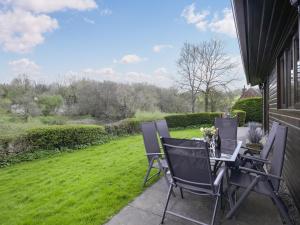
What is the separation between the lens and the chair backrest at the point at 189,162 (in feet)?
6.65

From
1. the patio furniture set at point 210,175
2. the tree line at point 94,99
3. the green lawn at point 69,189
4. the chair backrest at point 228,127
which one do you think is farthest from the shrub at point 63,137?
the tree line at point 94,99

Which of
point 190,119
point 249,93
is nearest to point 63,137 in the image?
point 190,119

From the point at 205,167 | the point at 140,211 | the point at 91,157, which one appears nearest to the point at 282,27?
the point at 205,167

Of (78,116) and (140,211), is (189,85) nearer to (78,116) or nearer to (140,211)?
(78,116)

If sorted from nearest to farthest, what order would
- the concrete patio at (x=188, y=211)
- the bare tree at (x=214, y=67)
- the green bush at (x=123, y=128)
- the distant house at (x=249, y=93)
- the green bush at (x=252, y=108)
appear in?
the concrete patio at (x=188, y=211)
the green bush at (x=123, y=128)
the green bush at (x=252, y=108)
the bare tree at (x=214, y=67)
the distant house at (x=249, y=93)

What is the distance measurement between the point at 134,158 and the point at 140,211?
9.29ft

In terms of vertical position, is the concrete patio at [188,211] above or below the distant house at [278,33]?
below

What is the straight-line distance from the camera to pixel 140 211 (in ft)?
8.27

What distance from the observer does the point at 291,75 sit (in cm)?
338

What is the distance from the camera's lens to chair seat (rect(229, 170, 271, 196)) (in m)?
2.16

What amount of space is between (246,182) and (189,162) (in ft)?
2.67

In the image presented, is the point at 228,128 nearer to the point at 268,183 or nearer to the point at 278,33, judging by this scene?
the point at 278,33

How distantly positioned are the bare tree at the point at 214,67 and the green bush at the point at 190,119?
483 cm

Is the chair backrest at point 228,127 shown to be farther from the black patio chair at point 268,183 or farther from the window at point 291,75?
the black patio chair at point 268,183
